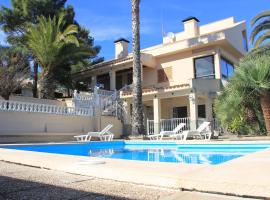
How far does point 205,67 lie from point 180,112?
3.85 metres

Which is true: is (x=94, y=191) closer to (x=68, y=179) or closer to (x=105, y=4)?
(x=68, y=179)

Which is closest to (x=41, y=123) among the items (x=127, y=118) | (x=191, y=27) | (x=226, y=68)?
(x=127, y=118)

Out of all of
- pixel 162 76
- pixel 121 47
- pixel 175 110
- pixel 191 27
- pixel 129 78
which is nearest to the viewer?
pixel 175 110

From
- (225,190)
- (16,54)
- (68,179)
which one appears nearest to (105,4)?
(16,54)

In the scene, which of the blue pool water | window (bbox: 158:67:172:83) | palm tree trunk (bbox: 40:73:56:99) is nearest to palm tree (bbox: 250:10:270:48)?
window (bbox: 158:67:172:83)

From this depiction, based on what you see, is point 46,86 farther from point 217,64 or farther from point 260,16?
point 260,16

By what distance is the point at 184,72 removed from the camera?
76.3ft

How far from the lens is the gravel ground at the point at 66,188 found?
157 inches

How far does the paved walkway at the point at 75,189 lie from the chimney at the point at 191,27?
71.8 ft

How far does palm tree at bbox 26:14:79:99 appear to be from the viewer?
71.4 ft

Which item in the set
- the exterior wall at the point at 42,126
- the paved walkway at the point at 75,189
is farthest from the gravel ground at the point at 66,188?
the exterior wall at the point at 42,126

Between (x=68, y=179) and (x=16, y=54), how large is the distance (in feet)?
69.3

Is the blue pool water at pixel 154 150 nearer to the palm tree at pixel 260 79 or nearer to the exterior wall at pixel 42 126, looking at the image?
the palm tree at pixel 260 79

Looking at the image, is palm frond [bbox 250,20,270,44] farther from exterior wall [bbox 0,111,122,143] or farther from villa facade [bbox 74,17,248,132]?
exterior wall [bbox 0,111,122,143]
